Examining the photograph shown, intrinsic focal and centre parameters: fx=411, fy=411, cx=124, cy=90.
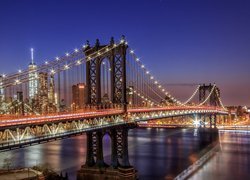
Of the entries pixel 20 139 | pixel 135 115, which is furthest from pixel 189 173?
pixel 20 139

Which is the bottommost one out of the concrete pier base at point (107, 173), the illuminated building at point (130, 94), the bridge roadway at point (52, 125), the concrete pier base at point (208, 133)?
the concrete pier base at point (208, 133)

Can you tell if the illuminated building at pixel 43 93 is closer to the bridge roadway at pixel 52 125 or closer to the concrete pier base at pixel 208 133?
the bridge roadway at pixel 52 125

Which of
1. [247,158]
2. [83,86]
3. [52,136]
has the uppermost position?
[83,86]

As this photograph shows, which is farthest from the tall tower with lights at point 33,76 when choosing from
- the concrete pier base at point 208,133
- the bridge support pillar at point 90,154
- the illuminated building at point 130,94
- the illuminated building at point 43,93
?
the concrete pier base at point 208,133

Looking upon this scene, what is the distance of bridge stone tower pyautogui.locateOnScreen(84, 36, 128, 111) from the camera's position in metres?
39.6

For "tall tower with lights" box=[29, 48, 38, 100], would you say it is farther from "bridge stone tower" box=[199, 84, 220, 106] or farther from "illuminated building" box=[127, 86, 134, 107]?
"bridge stone tower" box=[199, 84, 220, 106]

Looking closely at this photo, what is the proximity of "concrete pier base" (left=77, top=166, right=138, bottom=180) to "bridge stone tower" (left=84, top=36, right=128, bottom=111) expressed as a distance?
19.4 feet

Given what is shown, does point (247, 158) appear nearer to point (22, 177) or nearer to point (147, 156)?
point (147, 156)

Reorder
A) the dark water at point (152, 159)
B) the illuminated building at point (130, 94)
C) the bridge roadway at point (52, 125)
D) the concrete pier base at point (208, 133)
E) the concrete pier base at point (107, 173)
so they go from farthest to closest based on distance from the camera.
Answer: the concrete pier base at point (208, 133)
the illuminated building at point (130, 94)
the dark water at point (152, 159)
the concrete pier base at point (107, 173)
the bridge roadway at point (52, 125)

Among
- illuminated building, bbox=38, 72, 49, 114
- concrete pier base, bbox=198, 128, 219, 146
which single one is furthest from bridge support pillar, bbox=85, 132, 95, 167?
concrete pier base, bbox=198, 128, 219, 146

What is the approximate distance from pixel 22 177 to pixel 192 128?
9511 cm

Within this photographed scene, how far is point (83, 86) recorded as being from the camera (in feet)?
135

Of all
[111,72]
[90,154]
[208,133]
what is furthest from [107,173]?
[208,133]

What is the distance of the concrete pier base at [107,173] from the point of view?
121 feet
